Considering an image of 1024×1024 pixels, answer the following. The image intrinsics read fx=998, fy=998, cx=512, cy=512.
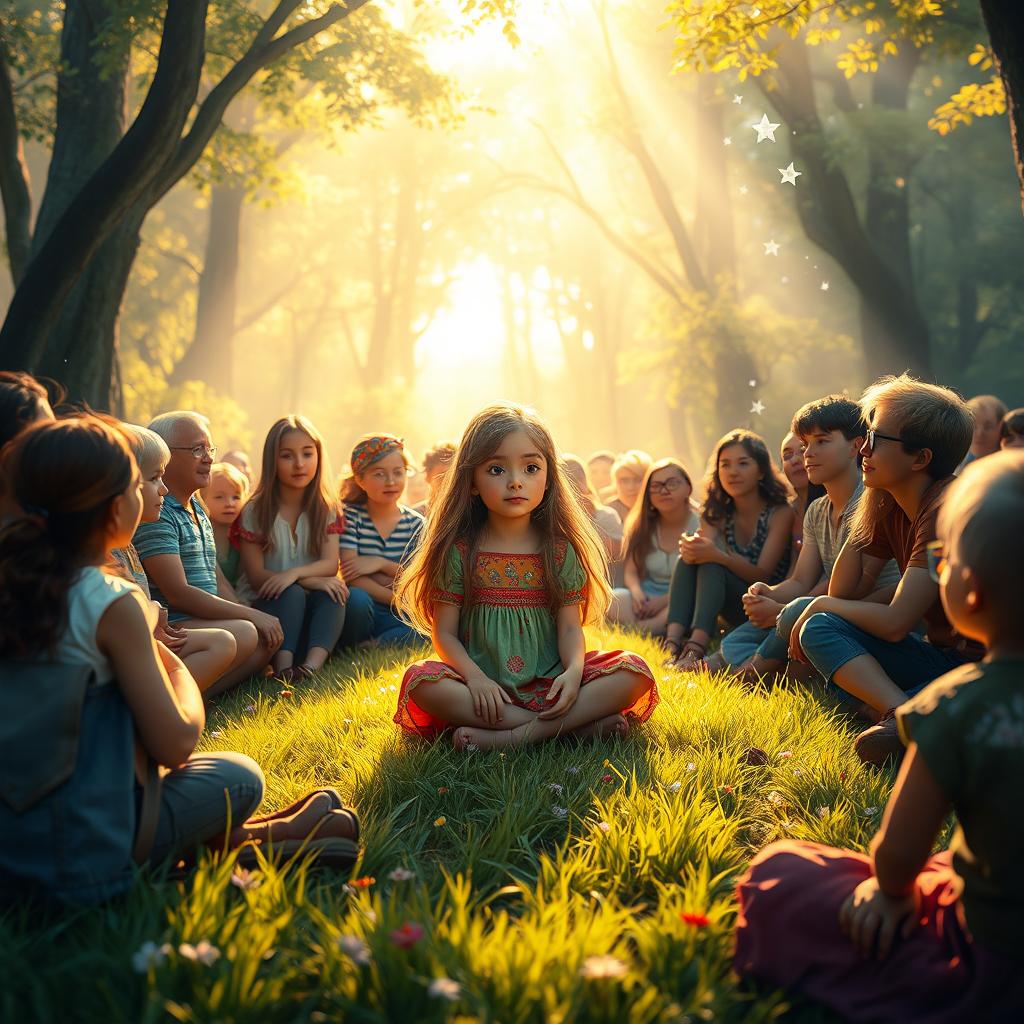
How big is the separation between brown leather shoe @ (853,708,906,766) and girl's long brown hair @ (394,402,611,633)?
1.32 metres

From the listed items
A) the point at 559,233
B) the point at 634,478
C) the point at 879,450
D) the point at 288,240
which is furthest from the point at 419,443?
the point at 879,450

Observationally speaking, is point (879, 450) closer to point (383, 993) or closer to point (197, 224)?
point (383, 993)

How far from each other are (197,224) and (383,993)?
3345 centimetres

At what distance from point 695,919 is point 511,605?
91.2 inches

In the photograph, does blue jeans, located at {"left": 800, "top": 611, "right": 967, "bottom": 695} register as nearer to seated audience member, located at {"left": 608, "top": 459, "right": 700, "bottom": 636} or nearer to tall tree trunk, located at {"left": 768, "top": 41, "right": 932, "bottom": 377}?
seated audience member, located at {"left": 608, "top": 459, "right": 700, "bottom": 636}

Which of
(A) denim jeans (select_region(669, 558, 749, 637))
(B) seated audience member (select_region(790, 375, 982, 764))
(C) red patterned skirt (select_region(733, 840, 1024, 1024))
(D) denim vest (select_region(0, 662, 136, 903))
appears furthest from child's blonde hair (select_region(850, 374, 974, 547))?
(D) denim vest (select_region(0, 662, 136, 903))

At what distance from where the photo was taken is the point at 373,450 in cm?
729

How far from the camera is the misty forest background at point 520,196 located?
8.08 meters

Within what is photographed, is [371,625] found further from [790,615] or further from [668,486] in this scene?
[790,615]

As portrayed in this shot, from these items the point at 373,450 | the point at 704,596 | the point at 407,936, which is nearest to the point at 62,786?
the point at 407,936

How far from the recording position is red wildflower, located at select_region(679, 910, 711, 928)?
8.38 ft

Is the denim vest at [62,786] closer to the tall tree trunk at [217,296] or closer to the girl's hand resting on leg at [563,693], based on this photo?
the girl's hand resting on leg at [563,693]

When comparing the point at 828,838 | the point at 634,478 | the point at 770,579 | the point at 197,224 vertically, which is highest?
the point at 197,224

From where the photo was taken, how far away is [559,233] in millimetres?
40438
